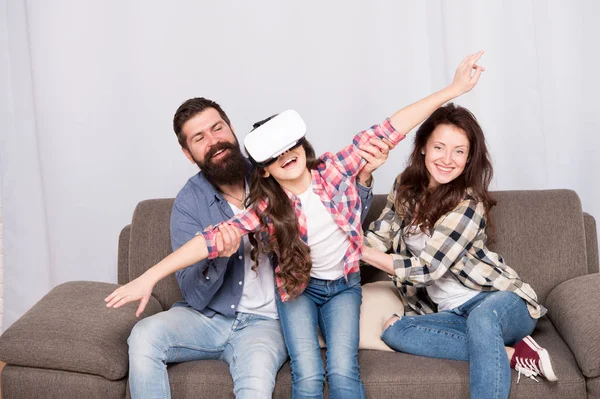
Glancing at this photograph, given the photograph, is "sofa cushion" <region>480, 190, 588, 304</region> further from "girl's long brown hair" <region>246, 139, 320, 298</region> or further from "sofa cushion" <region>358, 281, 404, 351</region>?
"girl's long brown hair" <region>246, 139, 320, 298</region>

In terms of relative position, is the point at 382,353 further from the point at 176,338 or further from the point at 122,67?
the point at 122,67

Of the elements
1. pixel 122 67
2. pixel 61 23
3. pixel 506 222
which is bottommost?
pixel 506 222

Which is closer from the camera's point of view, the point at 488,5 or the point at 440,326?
the point at 440,326

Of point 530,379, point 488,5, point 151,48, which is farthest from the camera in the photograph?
point 151,48

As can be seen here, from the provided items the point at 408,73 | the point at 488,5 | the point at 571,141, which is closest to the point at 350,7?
the point at 408,73

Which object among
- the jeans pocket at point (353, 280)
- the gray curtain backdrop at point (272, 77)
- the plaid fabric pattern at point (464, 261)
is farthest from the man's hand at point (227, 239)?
the gray curtain backdrop at point (272, 77)

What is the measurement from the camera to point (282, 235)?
2.18 m

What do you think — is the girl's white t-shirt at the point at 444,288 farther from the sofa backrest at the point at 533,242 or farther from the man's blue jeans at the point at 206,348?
the man's blue jeans at the point at 206,348

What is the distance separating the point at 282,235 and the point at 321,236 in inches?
5.2

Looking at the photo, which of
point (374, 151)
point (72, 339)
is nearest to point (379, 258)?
point (374, 151)

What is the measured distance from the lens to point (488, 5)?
303 cm

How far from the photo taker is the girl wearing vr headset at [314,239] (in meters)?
2.12

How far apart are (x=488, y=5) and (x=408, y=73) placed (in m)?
0.42

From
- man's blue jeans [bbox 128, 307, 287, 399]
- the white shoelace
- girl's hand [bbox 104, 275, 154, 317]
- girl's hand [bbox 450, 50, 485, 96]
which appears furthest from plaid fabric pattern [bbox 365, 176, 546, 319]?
girl's hand [bbox 104, 275, 154, 317]
